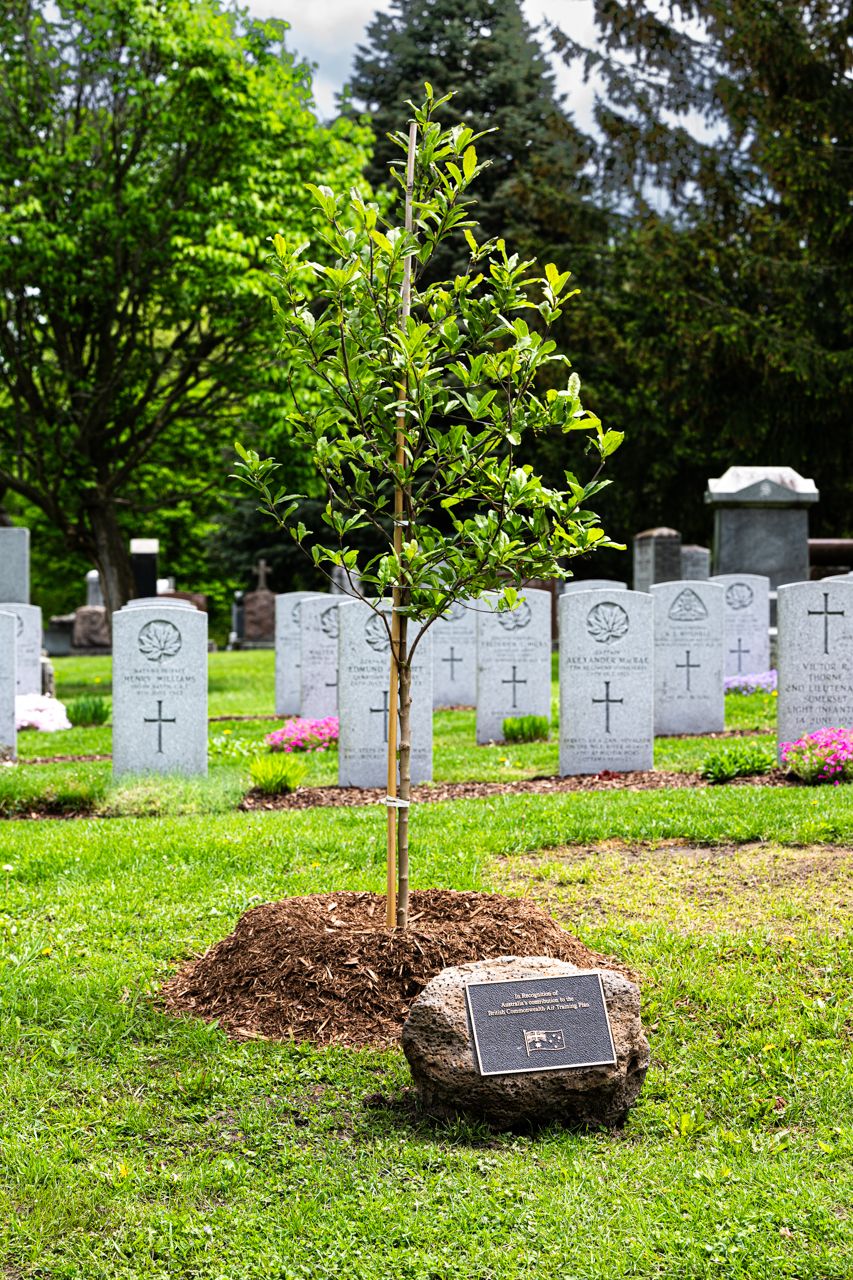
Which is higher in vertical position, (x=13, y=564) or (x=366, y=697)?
(x=13, y=564)

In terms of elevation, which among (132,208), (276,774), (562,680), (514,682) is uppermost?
(132,208)

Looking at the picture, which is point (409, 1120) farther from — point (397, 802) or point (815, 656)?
point (815, 656)

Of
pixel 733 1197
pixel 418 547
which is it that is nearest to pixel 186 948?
pixel 418 547

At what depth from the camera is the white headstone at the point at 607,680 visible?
8.55 metres

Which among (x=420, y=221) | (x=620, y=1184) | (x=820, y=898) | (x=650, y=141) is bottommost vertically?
(x=620, y=1184)

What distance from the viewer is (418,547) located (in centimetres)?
366

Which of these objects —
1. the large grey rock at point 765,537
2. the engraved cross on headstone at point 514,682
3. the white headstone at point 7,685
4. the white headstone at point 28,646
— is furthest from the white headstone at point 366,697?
the large grey rock at point 765,537

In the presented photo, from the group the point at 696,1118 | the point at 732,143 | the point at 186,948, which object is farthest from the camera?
the point at 732,143

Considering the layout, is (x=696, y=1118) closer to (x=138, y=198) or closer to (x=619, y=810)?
(x=619, y=810)

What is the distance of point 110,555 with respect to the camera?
19016 mm

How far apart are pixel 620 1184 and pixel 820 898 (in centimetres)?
234

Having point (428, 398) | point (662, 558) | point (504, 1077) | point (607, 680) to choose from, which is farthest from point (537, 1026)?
point (662, 558)

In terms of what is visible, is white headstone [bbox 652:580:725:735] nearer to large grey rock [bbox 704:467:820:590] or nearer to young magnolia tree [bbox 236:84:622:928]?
large grey rock [bbox 704:467:820:590]

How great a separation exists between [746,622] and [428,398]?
432 inches
